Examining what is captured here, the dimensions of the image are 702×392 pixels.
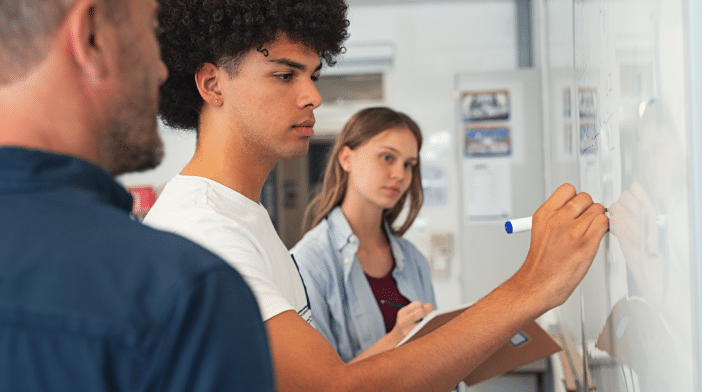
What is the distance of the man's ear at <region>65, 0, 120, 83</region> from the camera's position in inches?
15.3

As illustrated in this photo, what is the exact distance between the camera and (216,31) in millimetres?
1043

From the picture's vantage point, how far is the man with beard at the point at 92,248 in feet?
1.10

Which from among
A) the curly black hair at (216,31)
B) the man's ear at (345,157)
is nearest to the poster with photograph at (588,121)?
the curly black hair at (216,31)

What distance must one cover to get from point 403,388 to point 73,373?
0.53 m

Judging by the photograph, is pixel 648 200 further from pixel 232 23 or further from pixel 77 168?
pixel 232 23

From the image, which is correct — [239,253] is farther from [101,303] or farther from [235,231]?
[101,303]

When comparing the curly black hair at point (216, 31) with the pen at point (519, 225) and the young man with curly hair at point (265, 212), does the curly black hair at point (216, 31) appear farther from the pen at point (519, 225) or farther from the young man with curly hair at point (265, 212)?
the pen at point (519, 225)

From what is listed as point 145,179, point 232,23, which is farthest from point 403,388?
point 145,179

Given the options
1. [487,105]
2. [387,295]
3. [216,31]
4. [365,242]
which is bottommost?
[387,295]

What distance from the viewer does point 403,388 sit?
0.79 metres

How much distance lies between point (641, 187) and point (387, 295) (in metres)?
1.18

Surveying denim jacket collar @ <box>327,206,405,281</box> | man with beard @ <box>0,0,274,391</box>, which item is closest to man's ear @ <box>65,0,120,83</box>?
man with beard @ <box>0,0,274,391</box>

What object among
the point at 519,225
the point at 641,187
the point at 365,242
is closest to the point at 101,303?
the point at 641,187

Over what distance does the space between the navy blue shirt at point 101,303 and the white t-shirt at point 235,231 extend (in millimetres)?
359
